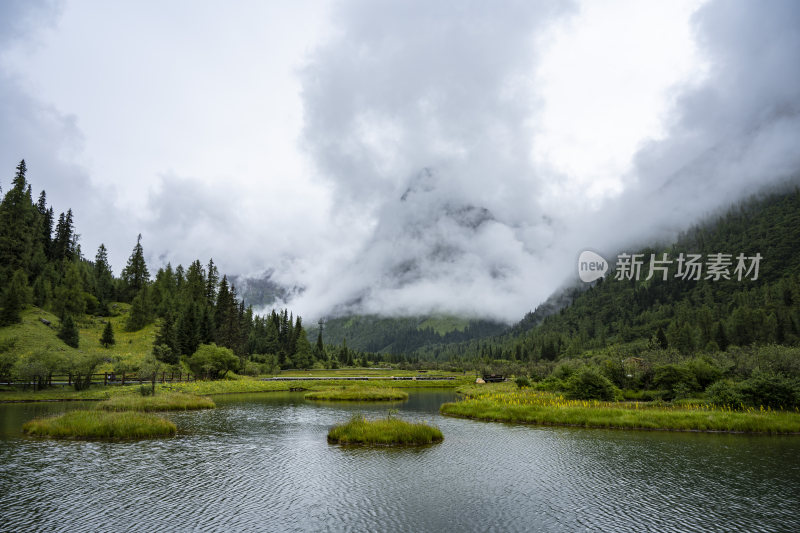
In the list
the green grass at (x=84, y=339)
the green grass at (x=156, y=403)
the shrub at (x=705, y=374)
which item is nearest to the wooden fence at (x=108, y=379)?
the green grass at (x=84, y=339)

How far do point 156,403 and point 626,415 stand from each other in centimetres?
5967

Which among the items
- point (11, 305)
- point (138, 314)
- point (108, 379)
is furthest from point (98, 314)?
point (108, 379)

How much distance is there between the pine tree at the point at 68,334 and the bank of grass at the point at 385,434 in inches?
3487

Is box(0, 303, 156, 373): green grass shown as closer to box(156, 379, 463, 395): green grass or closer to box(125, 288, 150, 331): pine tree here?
box(125, 288, 150, 331): pine tree

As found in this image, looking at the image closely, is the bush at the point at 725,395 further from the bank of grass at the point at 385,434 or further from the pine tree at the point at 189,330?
the pine tree at the point at 189,330

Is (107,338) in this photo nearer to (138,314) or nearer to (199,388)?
(138,314)

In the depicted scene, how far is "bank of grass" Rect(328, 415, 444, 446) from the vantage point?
123 feet

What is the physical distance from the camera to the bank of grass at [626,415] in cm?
4344

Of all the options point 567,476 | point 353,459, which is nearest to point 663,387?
point 567,476

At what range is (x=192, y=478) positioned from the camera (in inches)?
990

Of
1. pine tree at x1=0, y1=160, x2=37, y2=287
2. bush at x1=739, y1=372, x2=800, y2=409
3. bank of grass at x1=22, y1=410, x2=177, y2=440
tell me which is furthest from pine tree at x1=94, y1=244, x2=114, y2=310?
bush at x1=739, y1=372, x2=800, y2=409

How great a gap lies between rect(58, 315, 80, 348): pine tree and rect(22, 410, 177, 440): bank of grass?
227 feet

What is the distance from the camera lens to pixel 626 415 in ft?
159

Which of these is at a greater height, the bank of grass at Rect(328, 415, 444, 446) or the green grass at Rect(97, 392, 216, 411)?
the bank of grass at Rect(328, 415, 444, 446)
